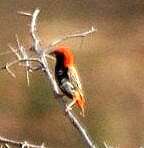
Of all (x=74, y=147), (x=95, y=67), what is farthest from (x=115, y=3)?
(x=74, y=147)

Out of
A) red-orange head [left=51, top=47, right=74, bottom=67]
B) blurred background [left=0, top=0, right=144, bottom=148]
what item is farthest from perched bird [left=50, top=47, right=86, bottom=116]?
blurred background [left=0, top=0, right=144, bottom=148]

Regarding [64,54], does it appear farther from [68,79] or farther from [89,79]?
[89,79]

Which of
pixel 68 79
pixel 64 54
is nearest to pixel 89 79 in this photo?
pixel 68 79

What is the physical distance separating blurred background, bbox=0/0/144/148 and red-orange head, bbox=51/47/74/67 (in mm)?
4543

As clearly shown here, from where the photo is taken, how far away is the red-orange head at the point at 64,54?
3.60 metres

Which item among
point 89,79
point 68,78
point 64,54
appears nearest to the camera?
point 64,54

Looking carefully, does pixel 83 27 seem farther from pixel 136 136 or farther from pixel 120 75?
pixel 136 136

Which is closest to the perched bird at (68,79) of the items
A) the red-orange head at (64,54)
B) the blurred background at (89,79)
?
the red-orange head at (64,54)

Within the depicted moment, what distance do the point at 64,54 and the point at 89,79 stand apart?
22.6ft

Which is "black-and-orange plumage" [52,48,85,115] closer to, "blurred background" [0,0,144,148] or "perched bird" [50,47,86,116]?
"perched bird" [50,47,86,116]

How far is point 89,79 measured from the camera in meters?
10.7

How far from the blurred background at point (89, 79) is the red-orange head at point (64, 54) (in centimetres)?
454

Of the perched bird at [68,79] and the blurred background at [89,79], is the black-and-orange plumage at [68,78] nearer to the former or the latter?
the perched bird at [68,79]

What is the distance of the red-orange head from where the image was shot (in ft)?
11.8
